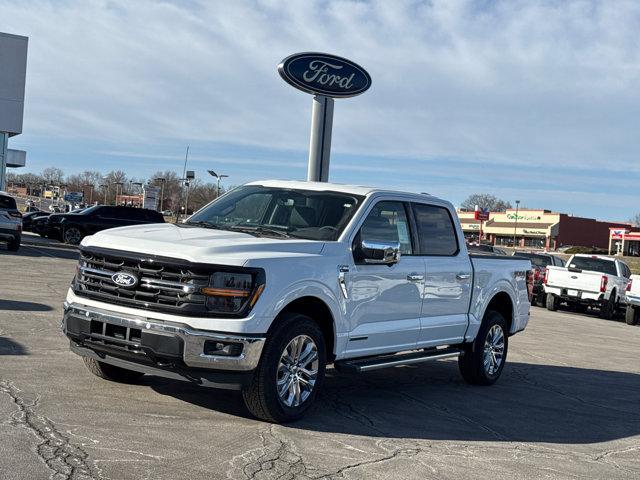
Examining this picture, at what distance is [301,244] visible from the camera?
6688 millimetres

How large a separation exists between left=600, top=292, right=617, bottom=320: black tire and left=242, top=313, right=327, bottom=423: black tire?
19224mm

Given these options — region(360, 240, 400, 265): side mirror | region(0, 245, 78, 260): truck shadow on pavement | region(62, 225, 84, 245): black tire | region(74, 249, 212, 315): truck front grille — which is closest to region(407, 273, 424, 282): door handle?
region(360, 240, 400, 265): side mirror

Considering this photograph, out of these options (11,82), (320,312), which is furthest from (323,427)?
(11,82)

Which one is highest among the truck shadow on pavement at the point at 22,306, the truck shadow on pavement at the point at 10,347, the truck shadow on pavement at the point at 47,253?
Answer: the truck shadow on pavement at the point at 47,253

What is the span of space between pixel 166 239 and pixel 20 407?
1670 mm

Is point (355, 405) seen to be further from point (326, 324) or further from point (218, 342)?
point (218, 342)

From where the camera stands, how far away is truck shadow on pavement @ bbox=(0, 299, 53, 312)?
11.4 meters

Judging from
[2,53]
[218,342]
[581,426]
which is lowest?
[581,426]

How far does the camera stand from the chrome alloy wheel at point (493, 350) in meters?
9.34

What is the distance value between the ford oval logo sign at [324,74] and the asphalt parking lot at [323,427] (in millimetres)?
15407

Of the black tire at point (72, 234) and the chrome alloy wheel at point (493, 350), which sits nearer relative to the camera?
the chrome alloy wheel at point (493, 350)

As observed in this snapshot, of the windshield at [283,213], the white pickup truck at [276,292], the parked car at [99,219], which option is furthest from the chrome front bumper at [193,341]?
the parked car at [99,219]

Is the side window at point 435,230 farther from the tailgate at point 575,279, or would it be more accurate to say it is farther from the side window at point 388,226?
the tailgate at point 575,279

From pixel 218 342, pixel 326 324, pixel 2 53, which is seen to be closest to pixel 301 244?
pixel 326 324
